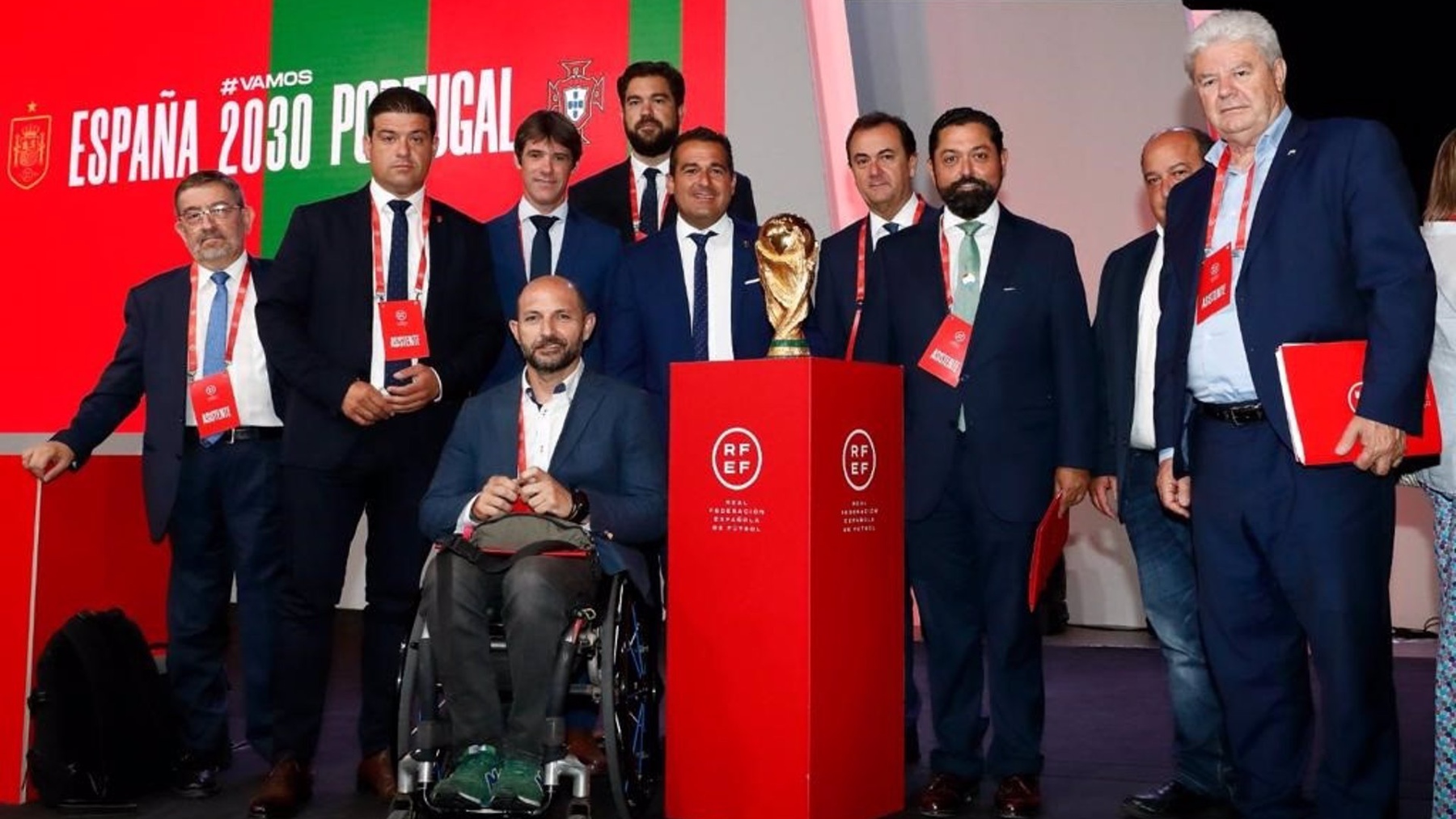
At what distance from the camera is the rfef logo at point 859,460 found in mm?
2895

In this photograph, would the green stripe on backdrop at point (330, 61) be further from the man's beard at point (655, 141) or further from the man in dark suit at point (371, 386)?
the man in dark suit at point (371, 386)

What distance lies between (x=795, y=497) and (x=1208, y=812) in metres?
1.30

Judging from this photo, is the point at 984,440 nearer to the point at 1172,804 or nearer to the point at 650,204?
the point at 1172,804

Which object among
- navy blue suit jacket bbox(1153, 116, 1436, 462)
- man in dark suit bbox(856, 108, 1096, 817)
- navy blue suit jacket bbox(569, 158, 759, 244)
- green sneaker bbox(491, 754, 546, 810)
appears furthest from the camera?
navy blue suit jacket bbox(569, 158, 759, 244)

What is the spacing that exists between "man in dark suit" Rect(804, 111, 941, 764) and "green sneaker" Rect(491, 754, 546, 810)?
1.22 meters

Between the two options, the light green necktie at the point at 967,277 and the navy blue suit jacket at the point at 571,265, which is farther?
the navy blue suit jacket at the point at 571,265

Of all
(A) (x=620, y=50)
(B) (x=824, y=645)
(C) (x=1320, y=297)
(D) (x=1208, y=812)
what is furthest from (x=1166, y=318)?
(A) (x=620, y=50)

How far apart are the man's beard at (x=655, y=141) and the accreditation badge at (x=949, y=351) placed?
48.7 inches

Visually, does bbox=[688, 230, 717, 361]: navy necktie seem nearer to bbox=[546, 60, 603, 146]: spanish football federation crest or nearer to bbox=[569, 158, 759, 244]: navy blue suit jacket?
bbox=[569, 158, 759, 244]: navy blue suit jacket

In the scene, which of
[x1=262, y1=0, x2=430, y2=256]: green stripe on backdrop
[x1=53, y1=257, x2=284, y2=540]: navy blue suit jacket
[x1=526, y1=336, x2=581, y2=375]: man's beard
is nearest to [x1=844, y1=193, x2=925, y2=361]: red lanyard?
[x1=526, y1=336, x2=581, y2=375]: man's beard

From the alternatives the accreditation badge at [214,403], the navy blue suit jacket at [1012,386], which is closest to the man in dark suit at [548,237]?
the accreditation badge at [214,403]

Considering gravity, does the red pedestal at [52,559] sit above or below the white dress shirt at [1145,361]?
below

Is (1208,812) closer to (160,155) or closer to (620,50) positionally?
(620,50)

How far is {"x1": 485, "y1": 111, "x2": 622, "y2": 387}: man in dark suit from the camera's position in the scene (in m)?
3.70
